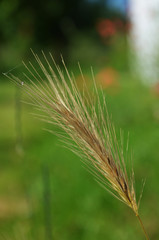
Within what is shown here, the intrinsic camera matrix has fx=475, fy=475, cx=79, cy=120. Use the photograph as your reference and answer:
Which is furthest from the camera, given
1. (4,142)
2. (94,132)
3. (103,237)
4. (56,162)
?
(4,142)

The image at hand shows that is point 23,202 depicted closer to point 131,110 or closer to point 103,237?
point 103,237

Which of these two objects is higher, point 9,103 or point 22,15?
point 22,15

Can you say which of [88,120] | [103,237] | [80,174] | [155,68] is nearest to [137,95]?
[155,68]

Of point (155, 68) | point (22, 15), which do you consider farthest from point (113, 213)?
point (22, 15)

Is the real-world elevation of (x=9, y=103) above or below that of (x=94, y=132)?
above

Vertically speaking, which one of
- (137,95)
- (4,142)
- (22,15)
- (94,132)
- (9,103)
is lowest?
(94,132)

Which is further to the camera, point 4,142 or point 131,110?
point 4,142

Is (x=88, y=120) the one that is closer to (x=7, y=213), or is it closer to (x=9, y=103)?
(x=7, y=213)

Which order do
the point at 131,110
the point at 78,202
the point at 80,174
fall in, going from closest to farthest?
the point at 78,202 → the point at 80,174 → the point at 131,110

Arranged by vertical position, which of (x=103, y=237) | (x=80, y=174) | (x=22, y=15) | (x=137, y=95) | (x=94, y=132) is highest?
(x=22, y=15)

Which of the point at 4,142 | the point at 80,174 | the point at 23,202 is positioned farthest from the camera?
the point at 4,142
